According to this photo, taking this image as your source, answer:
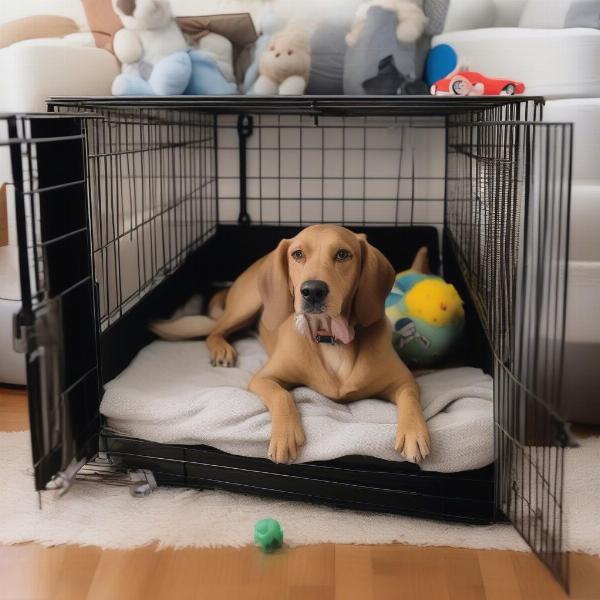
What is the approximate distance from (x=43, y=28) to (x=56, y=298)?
1.56 meters

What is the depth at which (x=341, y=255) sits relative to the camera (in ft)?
6.56

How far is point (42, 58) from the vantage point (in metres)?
2.32

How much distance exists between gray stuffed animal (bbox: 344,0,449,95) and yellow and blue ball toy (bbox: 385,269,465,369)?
2.37ft

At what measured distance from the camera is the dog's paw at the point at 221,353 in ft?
8.00

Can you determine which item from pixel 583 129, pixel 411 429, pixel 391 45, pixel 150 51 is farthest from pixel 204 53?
Answer: pixel 411 429

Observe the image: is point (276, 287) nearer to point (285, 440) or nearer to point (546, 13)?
point (285, 440)

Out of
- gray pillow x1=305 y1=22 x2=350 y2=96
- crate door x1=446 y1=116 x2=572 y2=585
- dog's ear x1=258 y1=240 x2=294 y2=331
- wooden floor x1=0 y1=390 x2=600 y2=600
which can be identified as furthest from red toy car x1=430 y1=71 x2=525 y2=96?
wooden floor x1=0 y1=390 x2=600 y2=600

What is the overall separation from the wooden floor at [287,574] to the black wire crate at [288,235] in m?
0.08

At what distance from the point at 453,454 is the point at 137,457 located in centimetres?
74

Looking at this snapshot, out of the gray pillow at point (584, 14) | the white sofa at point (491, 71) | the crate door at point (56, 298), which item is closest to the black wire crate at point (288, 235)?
the crate door at point (56, 298)

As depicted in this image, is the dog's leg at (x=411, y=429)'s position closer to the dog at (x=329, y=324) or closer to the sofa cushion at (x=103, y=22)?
the dog at (x=329, y=324)

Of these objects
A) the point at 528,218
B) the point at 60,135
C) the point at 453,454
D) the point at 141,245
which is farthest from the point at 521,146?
the point at 141,245

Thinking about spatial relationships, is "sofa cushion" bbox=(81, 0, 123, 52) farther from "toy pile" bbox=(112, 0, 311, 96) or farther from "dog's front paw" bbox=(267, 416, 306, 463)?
"dog's front paw" bbox=(267, 416, 306, 463)

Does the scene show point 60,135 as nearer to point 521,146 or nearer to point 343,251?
point 343,251
